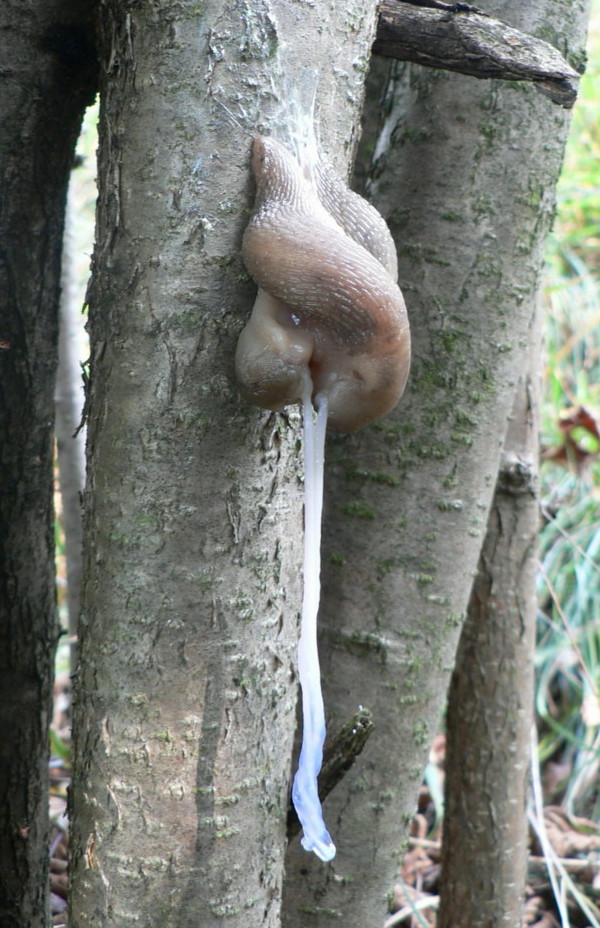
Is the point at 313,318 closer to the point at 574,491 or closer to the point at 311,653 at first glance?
the point at 311,653

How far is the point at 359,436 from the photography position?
177 cm

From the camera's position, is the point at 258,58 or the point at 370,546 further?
the point at 370,546

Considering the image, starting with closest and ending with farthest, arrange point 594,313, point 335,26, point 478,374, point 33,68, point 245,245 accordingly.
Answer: point 245,245 < point 335,26 < point 33,68 < point 478,374 < point 594,313

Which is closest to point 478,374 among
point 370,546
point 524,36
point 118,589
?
point 370,546

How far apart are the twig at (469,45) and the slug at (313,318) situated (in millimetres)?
367

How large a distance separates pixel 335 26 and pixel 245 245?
0.34m

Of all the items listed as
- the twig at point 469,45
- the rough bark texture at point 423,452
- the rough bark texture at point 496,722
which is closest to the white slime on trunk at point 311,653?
the rough bark texture at point 423,452

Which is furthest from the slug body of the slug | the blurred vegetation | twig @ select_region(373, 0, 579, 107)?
the blurred vegetation

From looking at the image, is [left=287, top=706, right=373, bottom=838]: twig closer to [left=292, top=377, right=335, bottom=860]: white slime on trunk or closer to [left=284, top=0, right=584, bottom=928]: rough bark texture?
[left=292, top=377, right=335, bottom=860]: white slime on trunk

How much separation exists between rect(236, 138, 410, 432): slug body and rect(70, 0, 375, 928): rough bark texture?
0.20 feet

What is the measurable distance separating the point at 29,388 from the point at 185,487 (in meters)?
0.45

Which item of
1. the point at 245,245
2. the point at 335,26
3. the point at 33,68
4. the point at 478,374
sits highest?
the point at 335,26

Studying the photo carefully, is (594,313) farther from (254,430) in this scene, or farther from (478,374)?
(254,430)

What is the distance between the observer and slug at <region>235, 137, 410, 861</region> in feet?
3.48
